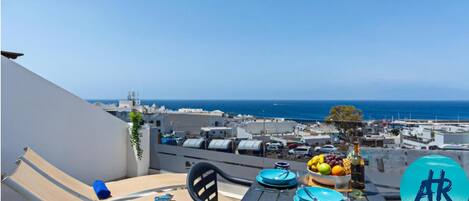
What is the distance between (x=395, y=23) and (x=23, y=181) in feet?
32.7


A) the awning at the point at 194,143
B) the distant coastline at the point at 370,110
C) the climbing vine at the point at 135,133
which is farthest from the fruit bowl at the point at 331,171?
the distant coastline at the point at 370,110

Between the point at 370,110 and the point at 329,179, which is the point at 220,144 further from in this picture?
the point at 370,110

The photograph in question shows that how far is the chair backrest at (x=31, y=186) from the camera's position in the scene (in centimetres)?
184

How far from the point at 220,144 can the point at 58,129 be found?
102 inches

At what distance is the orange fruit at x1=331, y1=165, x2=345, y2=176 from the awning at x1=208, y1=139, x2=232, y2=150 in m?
3.35

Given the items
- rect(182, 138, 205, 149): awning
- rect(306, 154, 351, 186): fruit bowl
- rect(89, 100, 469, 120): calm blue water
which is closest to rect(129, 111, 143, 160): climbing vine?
rect(182, 138, 205, 149): awning

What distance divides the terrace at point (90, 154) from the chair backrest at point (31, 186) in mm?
25

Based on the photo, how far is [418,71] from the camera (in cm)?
1941

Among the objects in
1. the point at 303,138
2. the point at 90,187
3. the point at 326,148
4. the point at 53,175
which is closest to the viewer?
the point at 53,175

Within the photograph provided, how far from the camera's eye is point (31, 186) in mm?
1965

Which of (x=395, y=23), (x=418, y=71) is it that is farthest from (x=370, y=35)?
(x=418, y=71)

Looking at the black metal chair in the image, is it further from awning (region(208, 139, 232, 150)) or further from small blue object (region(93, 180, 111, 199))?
awning (region(208, 139, 232, 150))

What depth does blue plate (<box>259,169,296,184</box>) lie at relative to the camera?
5.68ft

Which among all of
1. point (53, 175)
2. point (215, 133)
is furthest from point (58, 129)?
point (215, 133)
